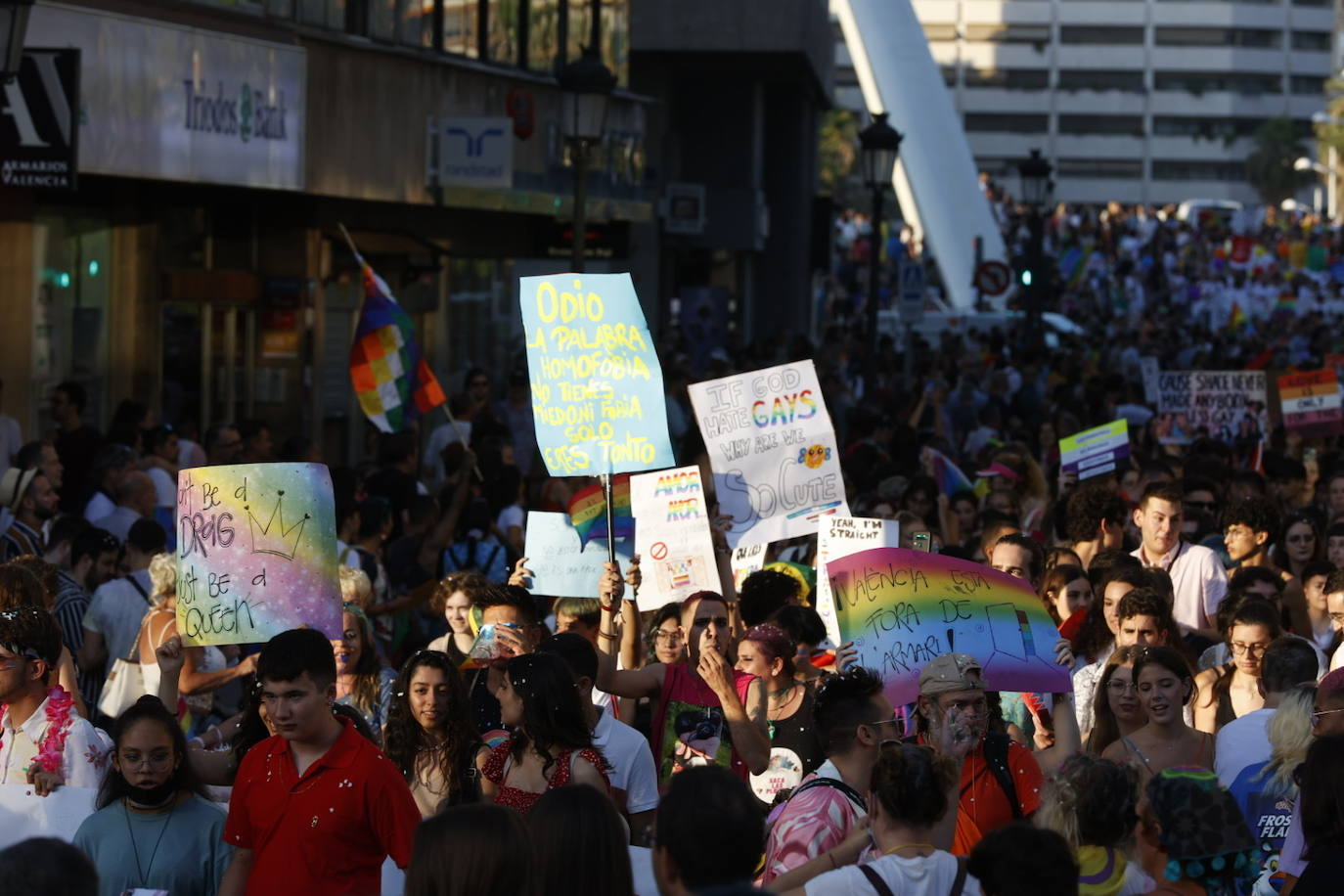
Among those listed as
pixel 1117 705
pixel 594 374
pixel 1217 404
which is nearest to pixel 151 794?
pixel 1117 705

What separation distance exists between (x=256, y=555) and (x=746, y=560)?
3.96 meters

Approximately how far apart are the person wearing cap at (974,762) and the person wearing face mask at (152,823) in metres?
1.97

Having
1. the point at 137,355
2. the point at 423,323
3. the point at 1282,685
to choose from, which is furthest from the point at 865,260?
the point at 1282,685

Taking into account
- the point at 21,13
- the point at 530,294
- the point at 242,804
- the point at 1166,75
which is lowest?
the point at 242,804

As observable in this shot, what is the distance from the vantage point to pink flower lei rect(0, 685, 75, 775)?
6324mm

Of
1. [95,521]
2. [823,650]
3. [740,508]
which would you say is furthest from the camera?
[95,521]

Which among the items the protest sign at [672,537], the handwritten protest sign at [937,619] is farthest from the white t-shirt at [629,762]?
the protest sign at [672,537]

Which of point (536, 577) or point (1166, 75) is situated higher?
point (1166, 75)

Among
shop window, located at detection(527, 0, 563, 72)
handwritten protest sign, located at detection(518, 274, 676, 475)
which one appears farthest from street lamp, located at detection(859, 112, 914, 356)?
handwritten protest sign, located at detection(518, 274, 676, 475)

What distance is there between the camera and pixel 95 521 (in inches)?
451

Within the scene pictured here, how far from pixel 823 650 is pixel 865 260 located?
4906 cm

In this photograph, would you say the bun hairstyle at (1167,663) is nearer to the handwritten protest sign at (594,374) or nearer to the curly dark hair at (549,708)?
the curly dark hair at (549,708)

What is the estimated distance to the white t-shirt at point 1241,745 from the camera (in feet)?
21.6

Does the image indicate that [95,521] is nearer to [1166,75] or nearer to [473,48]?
[473,48]
